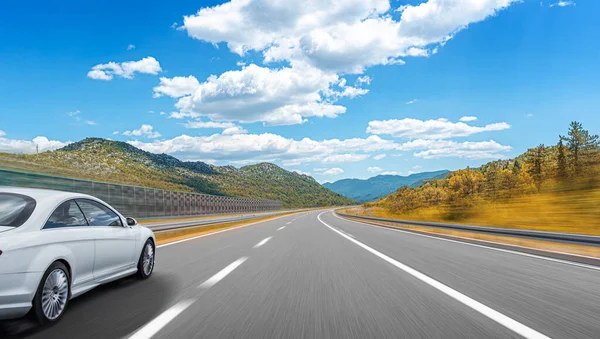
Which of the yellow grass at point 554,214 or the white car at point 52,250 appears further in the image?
the yellow grass at point 554,214

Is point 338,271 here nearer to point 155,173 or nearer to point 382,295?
point 382,295

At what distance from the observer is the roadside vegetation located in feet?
82.3

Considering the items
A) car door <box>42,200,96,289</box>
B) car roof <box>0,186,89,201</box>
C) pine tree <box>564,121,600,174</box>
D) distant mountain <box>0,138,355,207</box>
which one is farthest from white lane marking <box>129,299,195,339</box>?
pine tree <box>564,121,600,174</box>

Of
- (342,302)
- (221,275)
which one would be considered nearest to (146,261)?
(221,275)

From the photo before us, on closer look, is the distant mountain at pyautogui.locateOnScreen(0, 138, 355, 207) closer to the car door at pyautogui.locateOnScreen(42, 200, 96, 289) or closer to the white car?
the white car

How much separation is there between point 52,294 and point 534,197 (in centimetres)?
4873

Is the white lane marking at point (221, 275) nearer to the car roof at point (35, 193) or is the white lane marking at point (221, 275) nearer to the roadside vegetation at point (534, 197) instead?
the car roof at point (35, 193)

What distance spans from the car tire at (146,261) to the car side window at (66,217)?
1.58m

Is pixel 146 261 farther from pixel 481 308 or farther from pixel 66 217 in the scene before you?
pixel 481 308

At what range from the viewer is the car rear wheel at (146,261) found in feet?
21.6

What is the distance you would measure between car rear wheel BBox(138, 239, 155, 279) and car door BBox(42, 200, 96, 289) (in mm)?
1565

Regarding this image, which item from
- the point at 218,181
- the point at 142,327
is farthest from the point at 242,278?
the point at 218,181

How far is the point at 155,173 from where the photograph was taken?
121 metres

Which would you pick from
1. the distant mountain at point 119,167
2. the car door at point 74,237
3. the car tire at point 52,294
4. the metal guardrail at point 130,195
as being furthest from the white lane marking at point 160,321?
the distant mountain at point 119,167
